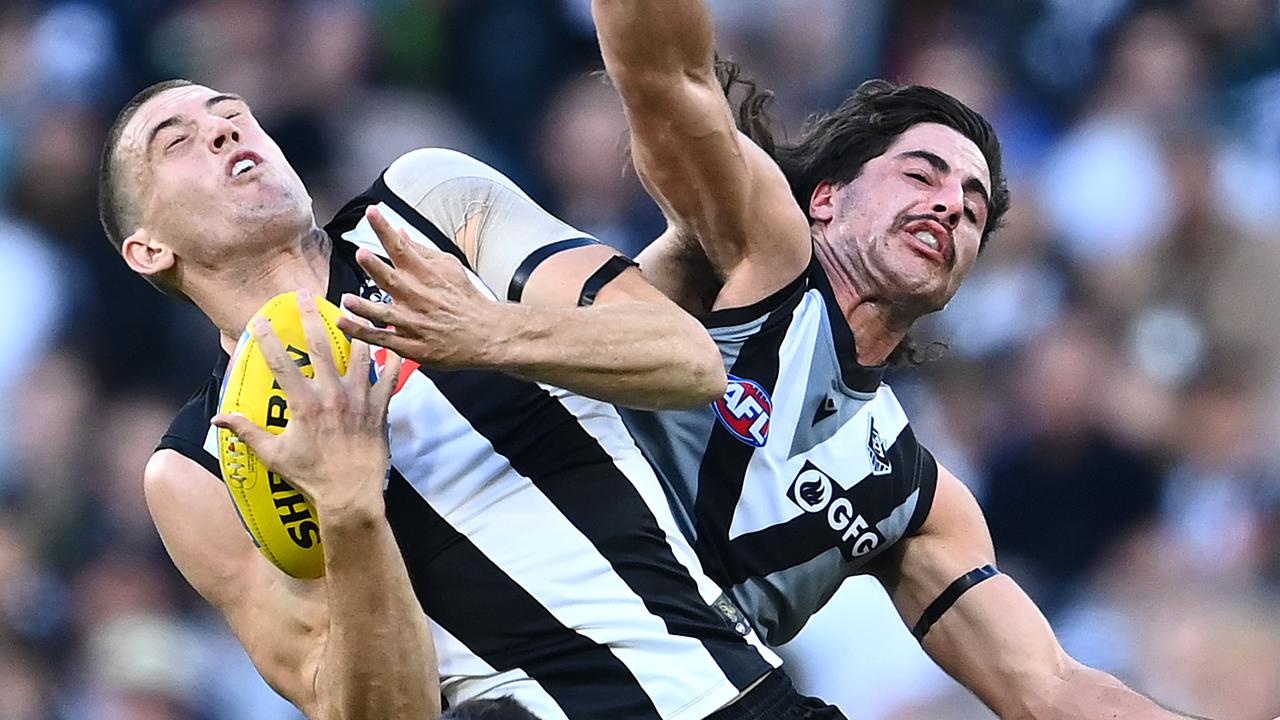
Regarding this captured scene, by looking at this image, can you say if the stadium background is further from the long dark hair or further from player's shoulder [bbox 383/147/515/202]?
player's shoulder [bbox 383/147/515/202]

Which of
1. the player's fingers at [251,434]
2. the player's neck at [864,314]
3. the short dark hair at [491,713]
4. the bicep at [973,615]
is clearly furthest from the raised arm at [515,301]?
the bicep at [973,615]

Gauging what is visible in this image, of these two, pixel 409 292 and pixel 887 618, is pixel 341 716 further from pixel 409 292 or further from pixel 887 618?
pixel 887 618

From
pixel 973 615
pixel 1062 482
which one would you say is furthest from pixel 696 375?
pixel 1062 482

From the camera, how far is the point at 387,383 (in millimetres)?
3197

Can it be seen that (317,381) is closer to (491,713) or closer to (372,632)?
(372,632)

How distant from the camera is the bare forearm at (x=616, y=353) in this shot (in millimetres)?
3035

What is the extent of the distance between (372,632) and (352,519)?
24cm

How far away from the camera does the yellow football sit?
125 inches

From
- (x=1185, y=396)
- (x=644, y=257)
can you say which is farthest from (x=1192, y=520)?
(x=644, y=257)

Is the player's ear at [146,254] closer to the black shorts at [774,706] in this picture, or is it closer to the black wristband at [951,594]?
the black shorts at [774,706]

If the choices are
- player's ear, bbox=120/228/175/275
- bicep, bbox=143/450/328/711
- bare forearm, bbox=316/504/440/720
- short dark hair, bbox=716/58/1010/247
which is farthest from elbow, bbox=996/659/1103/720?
player's ear, bbox=120/228/175/275

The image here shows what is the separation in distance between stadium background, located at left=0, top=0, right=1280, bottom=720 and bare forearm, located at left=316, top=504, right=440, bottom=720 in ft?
8.76

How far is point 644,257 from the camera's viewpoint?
13.3 feet

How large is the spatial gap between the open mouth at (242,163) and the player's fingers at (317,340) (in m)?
0.48
